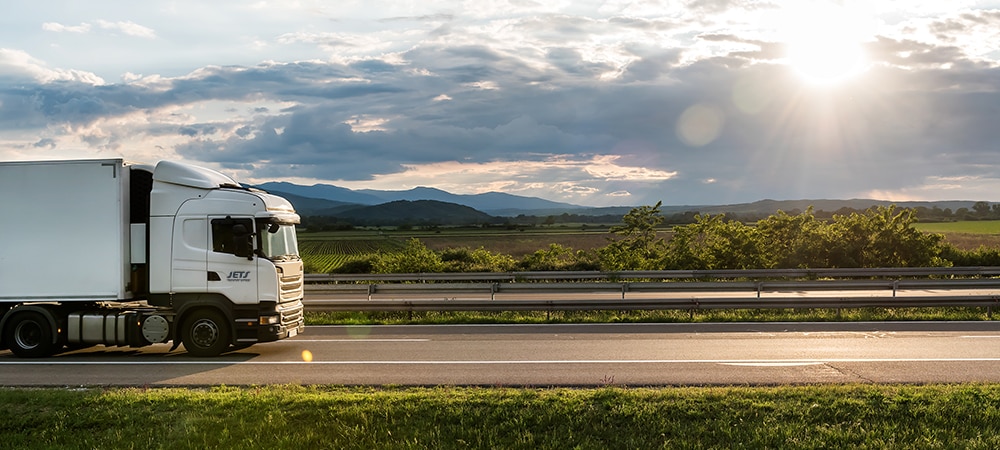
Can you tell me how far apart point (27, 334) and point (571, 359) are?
395 inches

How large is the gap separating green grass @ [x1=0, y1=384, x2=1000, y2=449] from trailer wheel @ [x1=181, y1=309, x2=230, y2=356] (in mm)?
4212

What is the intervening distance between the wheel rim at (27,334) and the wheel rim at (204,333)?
2893mm

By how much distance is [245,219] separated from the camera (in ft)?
45.5

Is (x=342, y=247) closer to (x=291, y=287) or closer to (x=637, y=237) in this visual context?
(x=637, y=237)

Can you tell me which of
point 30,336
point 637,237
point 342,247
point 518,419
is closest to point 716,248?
point 637,237

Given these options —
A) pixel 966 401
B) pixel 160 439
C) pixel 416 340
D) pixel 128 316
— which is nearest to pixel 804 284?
pixel 416 340

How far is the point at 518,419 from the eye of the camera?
27.1 feet

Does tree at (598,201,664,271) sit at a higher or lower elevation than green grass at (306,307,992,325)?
higher

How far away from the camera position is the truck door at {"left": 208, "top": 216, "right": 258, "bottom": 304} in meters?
13.8

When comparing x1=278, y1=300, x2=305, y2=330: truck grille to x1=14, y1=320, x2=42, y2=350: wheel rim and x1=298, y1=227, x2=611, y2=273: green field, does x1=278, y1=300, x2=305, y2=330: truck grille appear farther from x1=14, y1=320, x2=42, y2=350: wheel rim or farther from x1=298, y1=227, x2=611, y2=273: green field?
x1=298, y1=227, x2=611, y2=273: green field

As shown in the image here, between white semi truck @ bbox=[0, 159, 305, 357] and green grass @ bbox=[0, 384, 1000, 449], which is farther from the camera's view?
white semi truck @ bbox=[0, 159, 305, 357]

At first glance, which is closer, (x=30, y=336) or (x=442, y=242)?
(x=30, y=336)

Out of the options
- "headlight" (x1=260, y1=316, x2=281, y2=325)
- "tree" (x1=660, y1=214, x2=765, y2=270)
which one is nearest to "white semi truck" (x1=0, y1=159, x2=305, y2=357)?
"headlight" (x1=260, y1=316, x2=281, y2=325)

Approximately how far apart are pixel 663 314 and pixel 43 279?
1349cm
